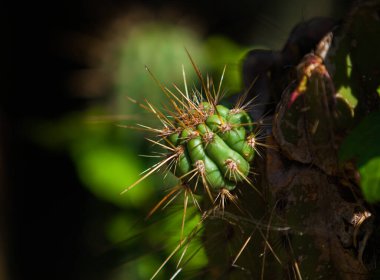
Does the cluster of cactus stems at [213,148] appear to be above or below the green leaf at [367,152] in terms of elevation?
below

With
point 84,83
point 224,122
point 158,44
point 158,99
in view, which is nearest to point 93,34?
point 84,83

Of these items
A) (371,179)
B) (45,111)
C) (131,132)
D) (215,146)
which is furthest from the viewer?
(45,111)

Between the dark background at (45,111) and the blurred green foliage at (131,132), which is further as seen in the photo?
the dark background at (45,111)

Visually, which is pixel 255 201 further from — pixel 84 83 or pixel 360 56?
pixel 84 83

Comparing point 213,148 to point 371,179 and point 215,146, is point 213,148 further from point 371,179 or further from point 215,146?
point 371,179

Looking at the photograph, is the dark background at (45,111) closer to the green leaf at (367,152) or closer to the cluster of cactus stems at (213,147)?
the cluster of cactus stems at (213,147)

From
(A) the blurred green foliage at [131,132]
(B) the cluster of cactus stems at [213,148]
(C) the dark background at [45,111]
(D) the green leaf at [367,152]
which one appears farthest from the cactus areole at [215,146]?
(C) the dark background at [45,111]

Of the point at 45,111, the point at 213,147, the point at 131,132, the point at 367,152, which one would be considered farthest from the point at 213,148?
the point at 45,111

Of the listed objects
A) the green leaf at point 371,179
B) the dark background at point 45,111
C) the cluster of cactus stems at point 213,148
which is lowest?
the dark background at point 45,111

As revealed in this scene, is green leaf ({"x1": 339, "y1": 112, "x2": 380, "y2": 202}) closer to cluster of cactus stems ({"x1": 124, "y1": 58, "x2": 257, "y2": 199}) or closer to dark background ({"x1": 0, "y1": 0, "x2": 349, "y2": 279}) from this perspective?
cluster of cactus stems ({"x1": 124, "y1": 58, "x2": 257, "y2": 199})
